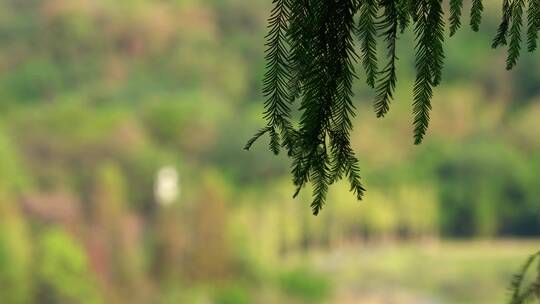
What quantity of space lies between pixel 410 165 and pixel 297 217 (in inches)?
147

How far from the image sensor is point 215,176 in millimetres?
18766

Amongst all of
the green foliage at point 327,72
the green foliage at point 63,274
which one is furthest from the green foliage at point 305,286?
the green foliage at point 327,72

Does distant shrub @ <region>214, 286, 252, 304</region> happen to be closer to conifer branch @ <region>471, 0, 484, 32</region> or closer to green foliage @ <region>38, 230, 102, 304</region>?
green foliage @ <region>38, 230, 102, 304</region>

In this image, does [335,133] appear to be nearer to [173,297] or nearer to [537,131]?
[173,297]

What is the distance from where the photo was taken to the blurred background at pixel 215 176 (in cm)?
1588

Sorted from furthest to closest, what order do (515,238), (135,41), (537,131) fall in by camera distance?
(135,41)
(537,131)
(515,238)

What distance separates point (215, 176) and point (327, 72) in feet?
57.6

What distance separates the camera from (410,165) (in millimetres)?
21703

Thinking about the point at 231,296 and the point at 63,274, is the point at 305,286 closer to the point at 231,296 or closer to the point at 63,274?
the point at 231,296

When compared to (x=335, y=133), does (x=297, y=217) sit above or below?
above

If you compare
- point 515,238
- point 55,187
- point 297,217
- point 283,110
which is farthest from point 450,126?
point 283,110

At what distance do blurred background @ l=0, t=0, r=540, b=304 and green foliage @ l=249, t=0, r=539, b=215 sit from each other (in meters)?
12.8

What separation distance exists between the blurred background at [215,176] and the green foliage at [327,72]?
12834 millimetres

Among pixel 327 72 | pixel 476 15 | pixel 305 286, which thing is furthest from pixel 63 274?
pixel 327 72
